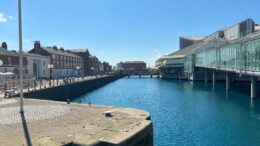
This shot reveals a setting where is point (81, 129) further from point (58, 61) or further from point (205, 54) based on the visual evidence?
point (58, 61)

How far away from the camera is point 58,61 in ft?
343

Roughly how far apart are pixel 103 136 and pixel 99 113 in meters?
5.72

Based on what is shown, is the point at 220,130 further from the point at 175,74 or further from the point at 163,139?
the point at 175,74

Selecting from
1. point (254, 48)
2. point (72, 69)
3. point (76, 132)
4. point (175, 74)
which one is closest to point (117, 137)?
point (76, 132)

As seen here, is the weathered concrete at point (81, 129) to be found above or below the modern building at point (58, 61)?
below

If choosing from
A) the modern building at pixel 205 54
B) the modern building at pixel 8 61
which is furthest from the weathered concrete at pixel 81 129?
the modern building at pixel 8 61

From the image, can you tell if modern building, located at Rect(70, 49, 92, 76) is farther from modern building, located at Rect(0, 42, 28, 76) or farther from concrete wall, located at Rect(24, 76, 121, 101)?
modern building, located at Rect(0, 42, 28, 76)

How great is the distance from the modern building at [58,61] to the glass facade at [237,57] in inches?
1919

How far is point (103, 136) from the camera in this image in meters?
11.3

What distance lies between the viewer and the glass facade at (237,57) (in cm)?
4216

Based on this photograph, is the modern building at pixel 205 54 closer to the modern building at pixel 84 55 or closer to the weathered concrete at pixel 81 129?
the weathered concrete at pixel 81 129

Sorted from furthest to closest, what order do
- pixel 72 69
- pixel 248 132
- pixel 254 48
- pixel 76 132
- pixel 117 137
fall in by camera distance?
1. pixel 72 69
2. pixel 254 48
3. pixel 248 132
4. pixel 76 132
5. pixel 117 137

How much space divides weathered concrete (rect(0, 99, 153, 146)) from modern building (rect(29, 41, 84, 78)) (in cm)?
7924

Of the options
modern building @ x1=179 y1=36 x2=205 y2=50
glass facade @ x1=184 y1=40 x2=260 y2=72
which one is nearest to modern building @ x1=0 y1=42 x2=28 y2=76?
glass facade @ x1=184 y1=40 x2=260 y2=72
